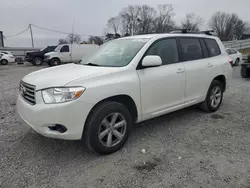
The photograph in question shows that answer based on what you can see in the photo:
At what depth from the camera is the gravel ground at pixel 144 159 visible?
7.77ft

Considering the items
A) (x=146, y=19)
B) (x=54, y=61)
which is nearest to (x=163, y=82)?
(x=54, y=61)

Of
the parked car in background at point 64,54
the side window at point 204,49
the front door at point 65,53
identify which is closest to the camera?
the side window at point 204,49

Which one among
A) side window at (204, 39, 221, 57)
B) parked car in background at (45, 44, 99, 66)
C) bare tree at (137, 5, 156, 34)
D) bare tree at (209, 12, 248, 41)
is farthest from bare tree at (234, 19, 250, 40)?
side window at (204, 39, 221, 57)

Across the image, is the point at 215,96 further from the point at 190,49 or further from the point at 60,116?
the point at 60,116

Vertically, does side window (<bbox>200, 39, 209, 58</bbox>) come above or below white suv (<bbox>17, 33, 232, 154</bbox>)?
above

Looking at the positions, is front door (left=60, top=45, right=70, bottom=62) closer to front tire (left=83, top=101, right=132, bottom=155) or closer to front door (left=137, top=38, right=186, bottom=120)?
front door (left=137, top=38, right=186, bottom=120)

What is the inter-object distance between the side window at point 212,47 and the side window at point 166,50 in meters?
1.15

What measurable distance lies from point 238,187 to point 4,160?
118 inches

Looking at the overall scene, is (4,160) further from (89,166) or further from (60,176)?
(89,166)

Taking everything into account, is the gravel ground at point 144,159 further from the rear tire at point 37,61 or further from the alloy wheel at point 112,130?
the rear tire at point 37,61

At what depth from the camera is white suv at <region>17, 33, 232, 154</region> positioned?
2516 mm

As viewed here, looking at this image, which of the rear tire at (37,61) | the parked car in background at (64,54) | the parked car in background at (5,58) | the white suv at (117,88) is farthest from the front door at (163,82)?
the parked car in background at (5,58)

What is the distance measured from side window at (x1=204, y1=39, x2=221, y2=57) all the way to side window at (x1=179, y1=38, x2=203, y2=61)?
336mm

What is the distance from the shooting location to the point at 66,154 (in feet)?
9.64
